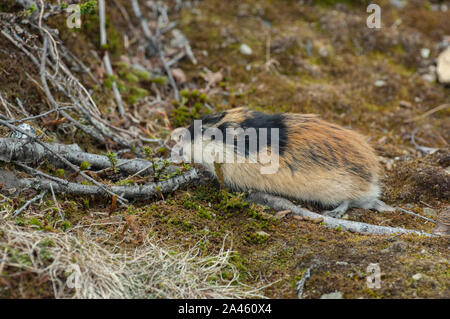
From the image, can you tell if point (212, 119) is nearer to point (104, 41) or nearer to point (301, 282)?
point (301, 282)

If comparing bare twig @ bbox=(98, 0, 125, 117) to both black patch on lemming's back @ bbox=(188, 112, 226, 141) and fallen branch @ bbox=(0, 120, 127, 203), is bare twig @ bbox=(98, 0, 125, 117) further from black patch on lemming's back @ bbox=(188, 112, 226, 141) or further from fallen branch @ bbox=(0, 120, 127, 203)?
fallen branch @ bbox=(0, 120, 127, 203)

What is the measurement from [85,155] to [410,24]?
653cm

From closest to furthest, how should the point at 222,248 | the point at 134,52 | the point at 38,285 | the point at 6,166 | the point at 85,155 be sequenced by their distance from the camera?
the point at 38,285 → the point at 222,248 → the point at 6,166 → the point at 85,155 → the point at 134,52

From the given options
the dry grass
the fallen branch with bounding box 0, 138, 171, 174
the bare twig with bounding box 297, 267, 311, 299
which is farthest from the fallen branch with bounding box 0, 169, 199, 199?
the bare twig with bounding box 297, 267, 311, 299

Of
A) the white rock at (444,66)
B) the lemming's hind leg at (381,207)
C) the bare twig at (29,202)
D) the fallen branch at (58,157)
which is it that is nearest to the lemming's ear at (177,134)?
the fallen branch at (58,157)

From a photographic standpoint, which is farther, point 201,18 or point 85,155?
point 201,18

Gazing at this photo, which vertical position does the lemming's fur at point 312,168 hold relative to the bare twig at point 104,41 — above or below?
below

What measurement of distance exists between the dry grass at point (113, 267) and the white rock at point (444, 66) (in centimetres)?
538

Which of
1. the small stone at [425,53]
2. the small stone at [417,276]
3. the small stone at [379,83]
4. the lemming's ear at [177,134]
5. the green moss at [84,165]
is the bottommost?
the small stone at [417,276]

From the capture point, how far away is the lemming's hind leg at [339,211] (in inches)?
182

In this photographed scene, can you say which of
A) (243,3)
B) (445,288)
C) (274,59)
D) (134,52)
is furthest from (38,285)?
(243,3)

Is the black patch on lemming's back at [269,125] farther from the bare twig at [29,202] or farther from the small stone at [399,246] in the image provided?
the bare twig at [29,202]
